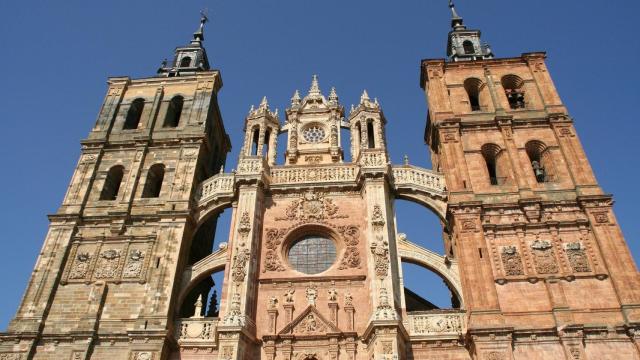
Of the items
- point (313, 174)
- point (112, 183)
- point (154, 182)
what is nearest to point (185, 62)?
point (154, 182)

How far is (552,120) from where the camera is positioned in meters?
22.6

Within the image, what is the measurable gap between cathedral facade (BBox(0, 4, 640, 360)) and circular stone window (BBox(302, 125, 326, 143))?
2.7 inches

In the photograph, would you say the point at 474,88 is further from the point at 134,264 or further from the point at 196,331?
the point at 134,264

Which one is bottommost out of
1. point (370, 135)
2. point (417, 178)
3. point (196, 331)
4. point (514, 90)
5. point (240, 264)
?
point (196, 331)

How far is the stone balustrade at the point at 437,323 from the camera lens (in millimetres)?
17125

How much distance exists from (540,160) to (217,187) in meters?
13.5

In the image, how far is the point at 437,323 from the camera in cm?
1741

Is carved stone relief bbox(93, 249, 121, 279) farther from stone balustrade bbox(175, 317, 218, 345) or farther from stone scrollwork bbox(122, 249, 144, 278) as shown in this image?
stone balustrade bbox(175, 317, 218, 345)

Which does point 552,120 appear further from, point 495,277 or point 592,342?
point 592,342

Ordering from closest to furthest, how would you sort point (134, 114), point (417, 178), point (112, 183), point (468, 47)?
1. point (417, 178)
2. point (112, 183)
3. point (134, 114)
4. point (468, 47)

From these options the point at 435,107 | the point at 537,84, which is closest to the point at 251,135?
the point at 435,107

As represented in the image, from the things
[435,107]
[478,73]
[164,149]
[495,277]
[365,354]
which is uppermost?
[478,73]

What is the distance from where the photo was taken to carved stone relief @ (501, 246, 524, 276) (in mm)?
17906

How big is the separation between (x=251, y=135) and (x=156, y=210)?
5127mm
